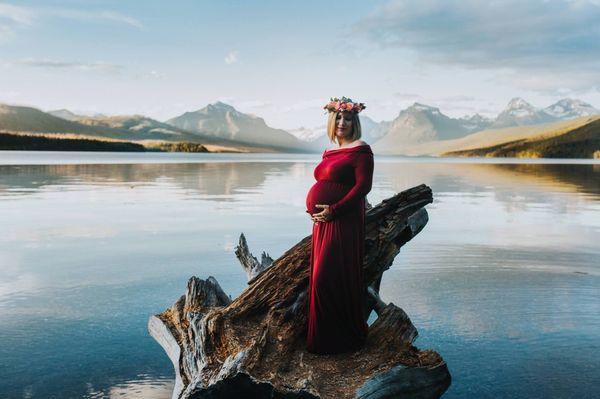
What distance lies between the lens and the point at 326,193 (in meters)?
7.04

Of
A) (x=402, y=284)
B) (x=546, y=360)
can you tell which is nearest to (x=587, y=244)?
(x=402, y=284)

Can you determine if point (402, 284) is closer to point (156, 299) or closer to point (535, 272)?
point (535, 272)

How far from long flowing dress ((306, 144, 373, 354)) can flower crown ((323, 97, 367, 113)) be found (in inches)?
20.6

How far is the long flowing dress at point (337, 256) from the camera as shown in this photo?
6.93m

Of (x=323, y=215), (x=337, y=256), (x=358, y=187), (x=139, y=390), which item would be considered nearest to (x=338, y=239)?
(x=337, y=256)

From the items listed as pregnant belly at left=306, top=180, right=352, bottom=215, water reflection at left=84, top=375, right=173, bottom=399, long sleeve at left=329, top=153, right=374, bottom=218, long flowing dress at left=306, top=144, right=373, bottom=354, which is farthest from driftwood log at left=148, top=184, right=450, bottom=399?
long sleeve at left=329, top=153, right=374, bottom=218

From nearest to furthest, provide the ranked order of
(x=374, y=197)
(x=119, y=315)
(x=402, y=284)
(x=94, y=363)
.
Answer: (x=94, y=363) < (x=119, y=315) < (x=402, y=284) < (x=374, y=197)

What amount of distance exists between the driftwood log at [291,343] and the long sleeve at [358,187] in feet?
4.65

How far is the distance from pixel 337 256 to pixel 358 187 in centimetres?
88

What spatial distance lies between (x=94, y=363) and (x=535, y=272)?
34.5ft

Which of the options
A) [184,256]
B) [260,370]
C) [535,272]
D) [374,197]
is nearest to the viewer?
[260,370]

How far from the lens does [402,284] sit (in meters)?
13.0

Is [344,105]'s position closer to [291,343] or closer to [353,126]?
[353,126]

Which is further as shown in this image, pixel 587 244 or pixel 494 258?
pixel 587 244
